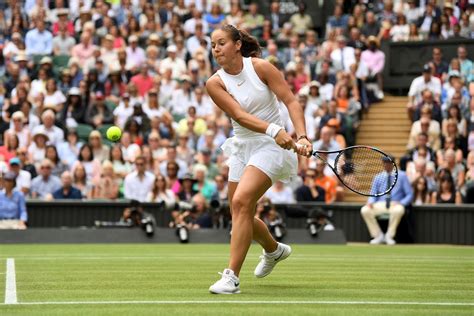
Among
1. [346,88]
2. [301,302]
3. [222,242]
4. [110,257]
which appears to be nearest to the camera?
[301,302]

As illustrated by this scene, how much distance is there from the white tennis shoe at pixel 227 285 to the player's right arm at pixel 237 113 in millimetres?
1063

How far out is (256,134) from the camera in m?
10.2

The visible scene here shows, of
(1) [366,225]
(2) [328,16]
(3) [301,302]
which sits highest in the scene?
(2) [328,16]

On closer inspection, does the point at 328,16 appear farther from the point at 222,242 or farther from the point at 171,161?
the point at 222,242

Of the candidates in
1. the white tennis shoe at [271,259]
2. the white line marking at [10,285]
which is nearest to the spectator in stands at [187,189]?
the white line marking at [10,285]

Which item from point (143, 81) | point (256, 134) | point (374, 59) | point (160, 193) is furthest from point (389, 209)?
point (256, 134)

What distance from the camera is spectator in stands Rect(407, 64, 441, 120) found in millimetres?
24237

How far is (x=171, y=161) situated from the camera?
22.4 meters

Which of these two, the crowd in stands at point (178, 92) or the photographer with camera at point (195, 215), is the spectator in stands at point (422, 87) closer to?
the crowd in stands at point (178, 92)

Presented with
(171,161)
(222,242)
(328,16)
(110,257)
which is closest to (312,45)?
(328,16)

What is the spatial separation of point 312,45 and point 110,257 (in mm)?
12190

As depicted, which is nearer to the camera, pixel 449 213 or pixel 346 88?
pixel 449 213

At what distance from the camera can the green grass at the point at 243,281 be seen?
8570mm

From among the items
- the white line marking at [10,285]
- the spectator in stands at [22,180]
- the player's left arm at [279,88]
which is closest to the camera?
the white line marking at [10,285]
